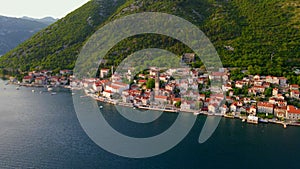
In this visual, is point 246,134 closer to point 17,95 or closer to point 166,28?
point 17,95

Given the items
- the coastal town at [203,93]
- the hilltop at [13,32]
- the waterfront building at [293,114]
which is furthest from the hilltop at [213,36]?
the hilltop at [13,32]

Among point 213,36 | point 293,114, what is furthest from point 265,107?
point 213,36

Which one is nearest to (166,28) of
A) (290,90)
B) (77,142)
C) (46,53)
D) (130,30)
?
(130,30)

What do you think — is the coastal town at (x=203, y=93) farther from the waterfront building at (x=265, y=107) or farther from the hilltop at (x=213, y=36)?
the hilltop at (x=213, y=36)

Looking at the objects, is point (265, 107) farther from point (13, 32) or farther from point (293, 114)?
point (13, 32)

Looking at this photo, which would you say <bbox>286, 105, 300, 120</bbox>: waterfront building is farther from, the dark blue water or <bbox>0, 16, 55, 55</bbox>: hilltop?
<bbox>0, 16, 55, 55</bbox>: hilltop

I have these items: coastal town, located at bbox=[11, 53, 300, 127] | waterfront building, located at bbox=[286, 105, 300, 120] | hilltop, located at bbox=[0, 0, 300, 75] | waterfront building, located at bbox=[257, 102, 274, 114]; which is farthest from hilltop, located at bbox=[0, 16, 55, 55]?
waterfront building, located at bbox=[286, 105, 300, 120]
